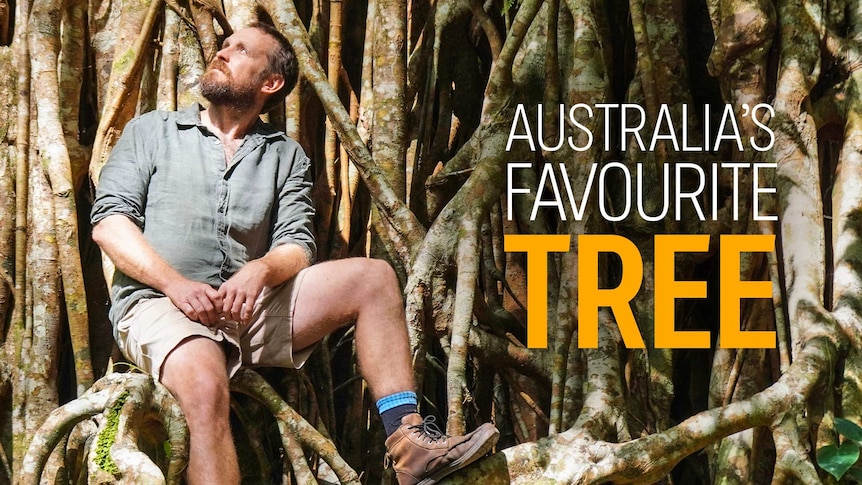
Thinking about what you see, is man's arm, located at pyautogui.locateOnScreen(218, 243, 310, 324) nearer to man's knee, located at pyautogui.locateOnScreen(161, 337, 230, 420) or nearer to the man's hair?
man's knee, located at pyautogui.locateOnScreen(161, 337, 230, 420)

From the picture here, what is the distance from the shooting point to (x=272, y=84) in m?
3.40

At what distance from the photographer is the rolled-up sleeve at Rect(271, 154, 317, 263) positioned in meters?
3.22

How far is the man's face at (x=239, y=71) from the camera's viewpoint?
10.8 ft

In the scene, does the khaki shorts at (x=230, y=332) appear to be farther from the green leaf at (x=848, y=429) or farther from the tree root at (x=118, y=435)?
the green leaf at (x=848, y=429)

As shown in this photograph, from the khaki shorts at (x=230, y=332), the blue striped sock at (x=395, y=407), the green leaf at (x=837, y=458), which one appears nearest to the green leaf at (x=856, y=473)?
the green leaf at (x=837, y=458)

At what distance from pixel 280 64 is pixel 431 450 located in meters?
1.23

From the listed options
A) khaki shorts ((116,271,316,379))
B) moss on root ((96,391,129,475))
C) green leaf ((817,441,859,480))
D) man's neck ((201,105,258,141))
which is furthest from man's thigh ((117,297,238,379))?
green leaf ((817,441,859,480))

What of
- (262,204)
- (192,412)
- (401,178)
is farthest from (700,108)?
(192,412)

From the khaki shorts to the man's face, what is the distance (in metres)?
0.52

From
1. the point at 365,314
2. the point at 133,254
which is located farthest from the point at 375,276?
the point at 133,254

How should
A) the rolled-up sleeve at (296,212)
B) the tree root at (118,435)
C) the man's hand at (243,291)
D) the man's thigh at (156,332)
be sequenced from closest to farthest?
1. the tree root at (118,435)
2. the man's thigh at (156,332)
3. the man's hand at (243,291)
4. the rolled-up sleeve at (296,212)

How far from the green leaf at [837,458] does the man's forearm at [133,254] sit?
1684mm

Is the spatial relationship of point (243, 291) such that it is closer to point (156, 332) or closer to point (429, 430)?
point (156, 332)

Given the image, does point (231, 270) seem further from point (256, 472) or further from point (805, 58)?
point (805, 58)
